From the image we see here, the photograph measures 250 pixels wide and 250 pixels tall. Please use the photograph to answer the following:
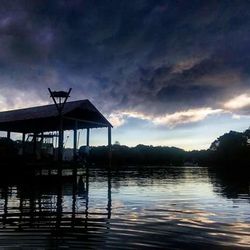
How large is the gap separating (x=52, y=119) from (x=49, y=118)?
3.50 feet

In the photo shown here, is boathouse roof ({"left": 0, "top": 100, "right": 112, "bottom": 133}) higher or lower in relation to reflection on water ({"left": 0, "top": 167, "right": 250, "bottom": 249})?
higher

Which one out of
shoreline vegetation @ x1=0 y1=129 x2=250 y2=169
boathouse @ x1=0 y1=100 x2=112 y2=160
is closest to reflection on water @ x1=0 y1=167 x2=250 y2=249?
boathouse @ x1=0 y1=100 x2=112 y2=160

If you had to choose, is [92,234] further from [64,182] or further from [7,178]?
[7,178]

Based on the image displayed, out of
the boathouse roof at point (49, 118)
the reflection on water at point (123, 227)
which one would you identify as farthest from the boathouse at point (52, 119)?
the reflection on water at point (123, 227)

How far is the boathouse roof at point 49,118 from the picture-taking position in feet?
107

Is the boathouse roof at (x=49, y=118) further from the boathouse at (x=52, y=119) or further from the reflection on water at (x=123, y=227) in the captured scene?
the reflection on water at (x=123, y=227)

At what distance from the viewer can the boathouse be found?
1288 inches

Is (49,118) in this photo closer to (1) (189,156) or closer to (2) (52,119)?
(2) (52,119)

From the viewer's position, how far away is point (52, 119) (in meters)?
34.7

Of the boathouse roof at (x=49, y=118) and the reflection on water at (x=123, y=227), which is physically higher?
the boathouse roof at (x=49, y=118)

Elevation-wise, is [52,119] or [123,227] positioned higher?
[52,119]

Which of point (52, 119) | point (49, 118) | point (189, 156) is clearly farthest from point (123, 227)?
point (189, 156)

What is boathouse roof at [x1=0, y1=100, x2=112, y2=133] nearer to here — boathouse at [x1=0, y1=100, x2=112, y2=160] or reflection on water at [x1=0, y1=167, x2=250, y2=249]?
boathouse at [x1=0, y1=100, x2=112, y2=160]

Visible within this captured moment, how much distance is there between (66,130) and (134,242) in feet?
113
